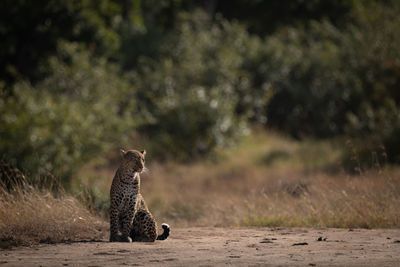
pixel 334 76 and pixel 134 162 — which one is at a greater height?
pixel 334 76

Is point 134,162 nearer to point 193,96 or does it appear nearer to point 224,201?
point 224,201

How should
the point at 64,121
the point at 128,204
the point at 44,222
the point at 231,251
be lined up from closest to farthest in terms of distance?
1. the point at 231,251
2. the point at 128,204
3. the point at 44,222
4. the point at 64,121

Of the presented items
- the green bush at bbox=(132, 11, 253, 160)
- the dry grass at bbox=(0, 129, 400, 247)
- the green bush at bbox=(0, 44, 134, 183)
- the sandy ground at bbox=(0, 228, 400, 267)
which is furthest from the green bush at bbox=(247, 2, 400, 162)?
the sandy ground at bbox=(0, 228, 400, 267)

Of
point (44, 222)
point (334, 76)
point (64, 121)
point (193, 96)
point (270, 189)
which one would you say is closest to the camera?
point (44, 222)

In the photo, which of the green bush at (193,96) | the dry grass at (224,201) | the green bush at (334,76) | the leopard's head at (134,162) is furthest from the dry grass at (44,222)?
the green bush at (334,76)

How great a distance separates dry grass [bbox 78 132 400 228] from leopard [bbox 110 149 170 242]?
104 inches

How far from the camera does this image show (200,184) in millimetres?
19125

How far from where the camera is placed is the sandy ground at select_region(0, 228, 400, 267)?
7.87 metres

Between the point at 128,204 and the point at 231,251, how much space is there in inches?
57.2

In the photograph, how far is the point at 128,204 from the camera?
8945mm

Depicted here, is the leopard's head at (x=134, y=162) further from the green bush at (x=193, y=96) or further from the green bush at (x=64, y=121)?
the green bush at (x=193, y=96)

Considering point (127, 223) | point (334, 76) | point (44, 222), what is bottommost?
point (127, 223)

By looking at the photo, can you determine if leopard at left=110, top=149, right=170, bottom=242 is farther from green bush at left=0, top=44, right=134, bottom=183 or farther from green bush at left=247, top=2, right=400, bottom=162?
green bush at left=247, top=2, right=400, bottom=162

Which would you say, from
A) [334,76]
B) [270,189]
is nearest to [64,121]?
[270,189]
